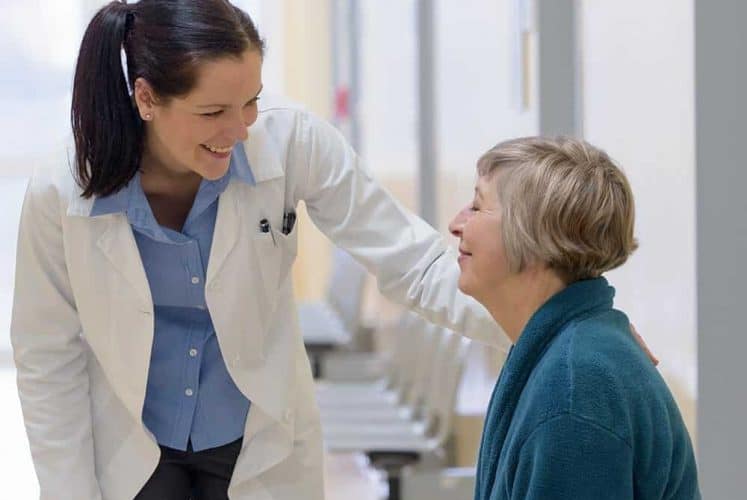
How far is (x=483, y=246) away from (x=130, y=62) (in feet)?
2.21

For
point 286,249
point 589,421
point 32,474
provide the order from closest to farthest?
point 589,421, point 286,249, point 32,474

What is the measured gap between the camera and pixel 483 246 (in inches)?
71.0

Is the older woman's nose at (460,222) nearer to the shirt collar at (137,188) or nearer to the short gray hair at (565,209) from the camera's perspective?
the short gray hair at (565,209)

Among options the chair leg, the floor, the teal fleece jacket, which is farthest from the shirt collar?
the floor

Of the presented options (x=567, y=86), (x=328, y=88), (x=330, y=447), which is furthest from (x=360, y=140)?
(x=567, y=86)

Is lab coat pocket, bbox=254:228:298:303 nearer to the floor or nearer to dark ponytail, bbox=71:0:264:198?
dark ponytail, bbox=71:0:264:198

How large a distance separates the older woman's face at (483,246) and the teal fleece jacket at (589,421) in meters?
0.11

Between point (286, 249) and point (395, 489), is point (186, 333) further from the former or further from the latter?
point (395, 489)

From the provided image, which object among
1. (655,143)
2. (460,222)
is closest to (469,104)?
(655,143)

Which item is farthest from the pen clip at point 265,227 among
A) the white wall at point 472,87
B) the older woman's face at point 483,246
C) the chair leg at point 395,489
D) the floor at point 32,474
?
the floor at point 32,474

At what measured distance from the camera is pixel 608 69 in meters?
2.98

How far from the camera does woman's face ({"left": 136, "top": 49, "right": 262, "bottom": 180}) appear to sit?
201 centimetres

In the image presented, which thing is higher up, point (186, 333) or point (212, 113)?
point (212, 113)

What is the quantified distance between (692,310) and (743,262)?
6.0 inches
